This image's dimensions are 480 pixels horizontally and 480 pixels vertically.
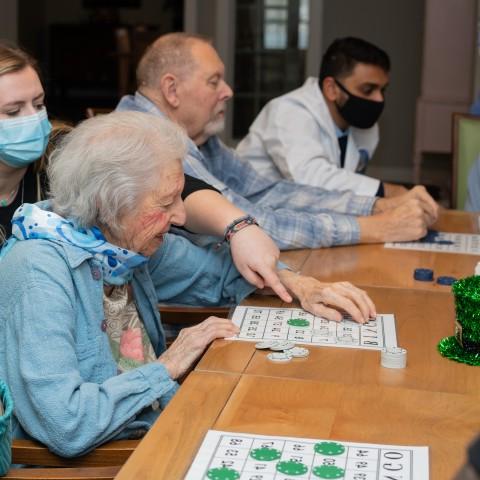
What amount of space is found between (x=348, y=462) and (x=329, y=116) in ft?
8.27

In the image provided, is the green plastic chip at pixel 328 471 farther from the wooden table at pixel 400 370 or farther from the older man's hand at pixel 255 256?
the older man's hand at pixel 255 256

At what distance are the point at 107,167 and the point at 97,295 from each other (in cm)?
22

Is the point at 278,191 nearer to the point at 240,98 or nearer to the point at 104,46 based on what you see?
the point at 240,98

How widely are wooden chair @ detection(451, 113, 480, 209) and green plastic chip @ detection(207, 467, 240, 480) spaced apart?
2922 millimetres

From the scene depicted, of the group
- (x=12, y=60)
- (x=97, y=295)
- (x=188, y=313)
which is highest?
(x=12, y=60)

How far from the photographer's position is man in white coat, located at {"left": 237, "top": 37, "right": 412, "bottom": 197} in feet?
11.0

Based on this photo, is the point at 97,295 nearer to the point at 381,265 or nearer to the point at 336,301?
the point at 336,301

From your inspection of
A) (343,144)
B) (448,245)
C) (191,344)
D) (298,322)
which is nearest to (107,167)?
(191,344)

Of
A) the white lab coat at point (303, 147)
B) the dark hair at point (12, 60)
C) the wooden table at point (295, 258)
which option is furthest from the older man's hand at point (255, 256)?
the white lab coat at point (303, 147)

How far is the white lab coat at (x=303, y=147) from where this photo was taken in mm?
3307

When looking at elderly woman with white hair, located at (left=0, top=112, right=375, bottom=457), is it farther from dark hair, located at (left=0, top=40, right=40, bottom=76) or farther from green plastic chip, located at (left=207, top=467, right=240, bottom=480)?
dark hair, located at (left=0, top=40, right=40, bottom=76)

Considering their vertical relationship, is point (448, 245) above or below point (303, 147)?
below

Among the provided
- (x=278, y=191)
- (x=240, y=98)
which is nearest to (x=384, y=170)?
(x=240, y=98)

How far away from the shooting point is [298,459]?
122cm
